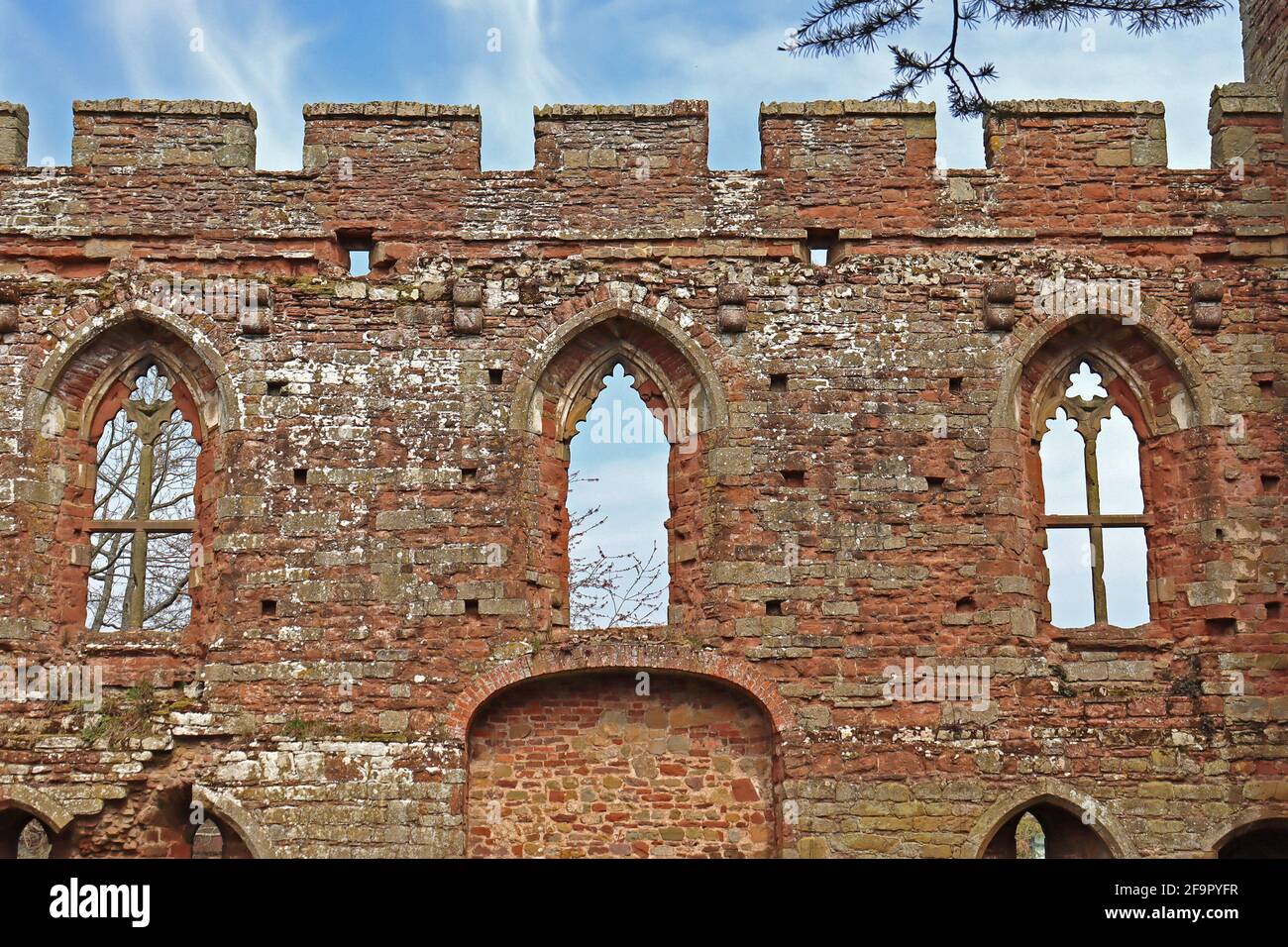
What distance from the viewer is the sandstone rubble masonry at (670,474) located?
13.2 m

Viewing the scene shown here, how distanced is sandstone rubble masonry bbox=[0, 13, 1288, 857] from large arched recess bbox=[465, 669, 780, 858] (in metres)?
0.03

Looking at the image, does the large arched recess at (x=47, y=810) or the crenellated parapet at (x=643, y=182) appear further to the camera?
the crenellated parapet at (x=643, y=182)

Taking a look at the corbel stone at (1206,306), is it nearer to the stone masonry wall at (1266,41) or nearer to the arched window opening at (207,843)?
the stone masonry wall at (1266,41)

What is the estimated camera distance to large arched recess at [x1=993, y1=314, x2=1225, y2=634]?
13898mm

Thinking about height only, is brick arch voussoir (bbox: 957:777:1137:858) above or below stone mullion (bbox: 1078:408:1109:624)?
below

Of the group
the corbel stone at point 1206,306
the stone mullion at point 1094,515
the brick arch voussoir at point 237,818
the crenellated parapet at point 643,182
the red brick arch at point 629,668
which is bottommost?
the brick arch voussoir at point 237,818

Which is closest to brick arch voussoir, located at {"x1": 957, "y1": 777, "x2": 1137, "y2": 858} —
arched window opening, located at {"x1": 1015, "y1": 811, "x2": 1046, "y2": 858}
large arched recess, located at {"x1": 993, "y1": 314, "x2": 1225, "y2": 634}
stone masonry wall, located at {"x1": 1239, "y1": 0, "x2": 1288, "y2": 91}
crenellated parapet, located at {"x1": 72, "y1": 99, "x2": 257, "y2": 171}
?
large arched recess, located at {"x1": 993, "y1": 314, "x2": 1225, "y2": 634}

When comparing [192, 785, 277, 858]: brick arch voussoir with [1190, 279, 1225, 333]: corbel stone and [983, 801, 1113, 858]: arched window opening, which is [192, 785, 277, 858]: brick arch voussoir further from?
[1190, 279, 1225, 333]: corbel stone

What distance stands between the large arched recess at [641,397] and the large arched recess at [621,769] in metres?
0.66

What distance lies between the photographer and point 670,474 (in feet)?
46.4

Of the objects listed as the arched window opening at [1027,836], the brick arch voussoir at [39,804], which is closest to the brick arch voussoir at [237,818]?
the brick arch voussoir at [39,804]

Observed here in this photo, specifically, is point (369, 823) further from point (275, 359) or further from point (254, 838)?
point (275, 359)

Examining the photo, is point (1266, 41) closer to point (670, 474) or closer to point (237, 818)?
point (670, 474)

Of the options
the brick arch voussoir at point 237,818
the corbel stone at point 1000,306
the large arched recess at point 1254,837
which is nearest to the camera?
the brick arch voussoir at point 237,818
